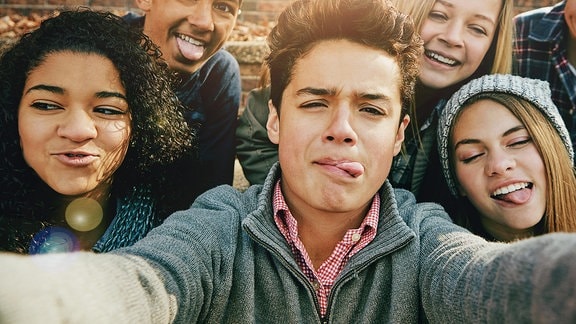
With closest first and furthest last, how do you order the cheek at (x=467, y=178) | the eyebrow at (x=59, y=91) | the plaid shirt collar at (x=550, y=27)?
the eyebrow at (x=59, y=91) → the cheek at (x=467, y=178) → the plaid shirt collar at (x=550, y=27)

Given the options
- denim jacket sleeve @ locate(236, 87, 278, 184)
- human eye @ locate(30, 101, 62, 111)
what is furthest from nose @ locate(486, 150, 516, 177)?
human eye @ locate(30, 101, 62, 111)

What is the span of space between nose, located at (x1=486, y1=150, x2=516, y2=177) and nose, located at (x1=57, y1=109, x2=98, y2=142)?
1.55 m

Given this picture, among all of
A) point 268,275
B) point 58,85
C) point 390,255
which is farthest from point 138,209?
point 390,255

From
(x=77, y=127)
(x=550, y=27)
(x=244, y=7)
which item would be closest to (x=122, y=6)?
(x=244, y=7)

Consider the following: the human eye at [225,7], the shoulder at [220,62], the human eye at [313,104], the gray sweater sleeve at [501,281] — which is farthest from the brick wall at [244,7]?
the gray sweater sleeve at [501,281]

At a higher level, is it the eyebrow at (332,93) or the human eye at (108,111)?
the eyebrow at (332,93)

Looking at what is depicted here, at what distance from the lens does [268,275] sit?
1.72 m

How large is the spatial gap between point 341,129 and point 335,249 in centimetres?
43

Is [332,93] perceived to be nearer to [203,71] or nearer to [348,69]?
[348,69]

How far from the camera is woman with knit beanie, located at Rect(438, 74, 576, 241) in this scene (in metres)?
2.19

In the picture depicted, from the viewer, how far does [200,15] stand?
247 centimetres

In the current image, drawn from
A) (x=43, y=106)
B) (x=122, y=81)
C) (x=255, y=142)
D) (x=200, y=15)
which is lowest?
(x=255, y=142)

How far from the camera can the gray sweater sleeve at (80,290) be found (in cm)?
87

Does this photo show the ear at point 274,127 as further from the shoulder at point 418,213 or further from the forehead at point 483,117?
the forehead at point 483,117
